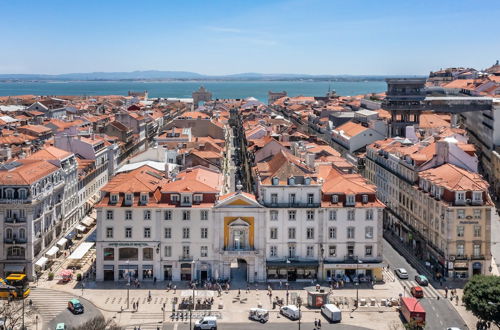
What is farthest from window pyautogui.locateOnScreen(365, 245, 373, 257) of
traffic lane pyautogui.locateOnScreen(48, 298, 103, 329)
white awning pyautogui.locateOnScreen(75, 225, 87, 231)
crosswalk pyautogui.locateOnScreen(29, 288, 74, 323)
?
white awning pyautogui.locateOnScreen(75, 225, 87, 231)

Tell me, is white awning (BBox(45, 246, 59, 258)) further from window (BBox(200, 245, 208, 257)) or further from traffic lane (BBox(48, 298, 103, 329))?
window (BBox(200, 245, 208, 257))

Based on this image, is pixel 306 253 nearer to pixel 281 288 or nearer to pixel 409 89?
pixel 281 288

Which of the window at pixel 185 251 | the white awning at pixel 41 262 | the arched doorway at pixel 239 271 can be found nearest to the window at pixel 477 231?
the arched doorway at pixel 239 271

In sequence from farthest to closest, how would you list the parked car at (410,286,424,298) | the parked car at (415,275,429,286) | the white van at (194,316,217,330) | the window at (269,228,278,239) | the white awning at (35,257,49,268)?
the white awning at (35,257,49,268) → the window at (269,228,278,239) → the parked car at (415,275,429,286) → the parked car at (410,286,424,298) → the white van at (194,316,217,330)

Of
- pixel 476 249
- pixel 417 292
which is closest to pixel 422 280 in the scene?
pixel 417 292

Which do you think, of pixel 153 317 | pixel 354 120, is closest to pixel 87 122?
pixel 354 120

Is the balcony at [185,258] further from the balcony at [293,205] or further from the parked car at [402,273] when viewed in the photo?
the parked car at [402,273]
